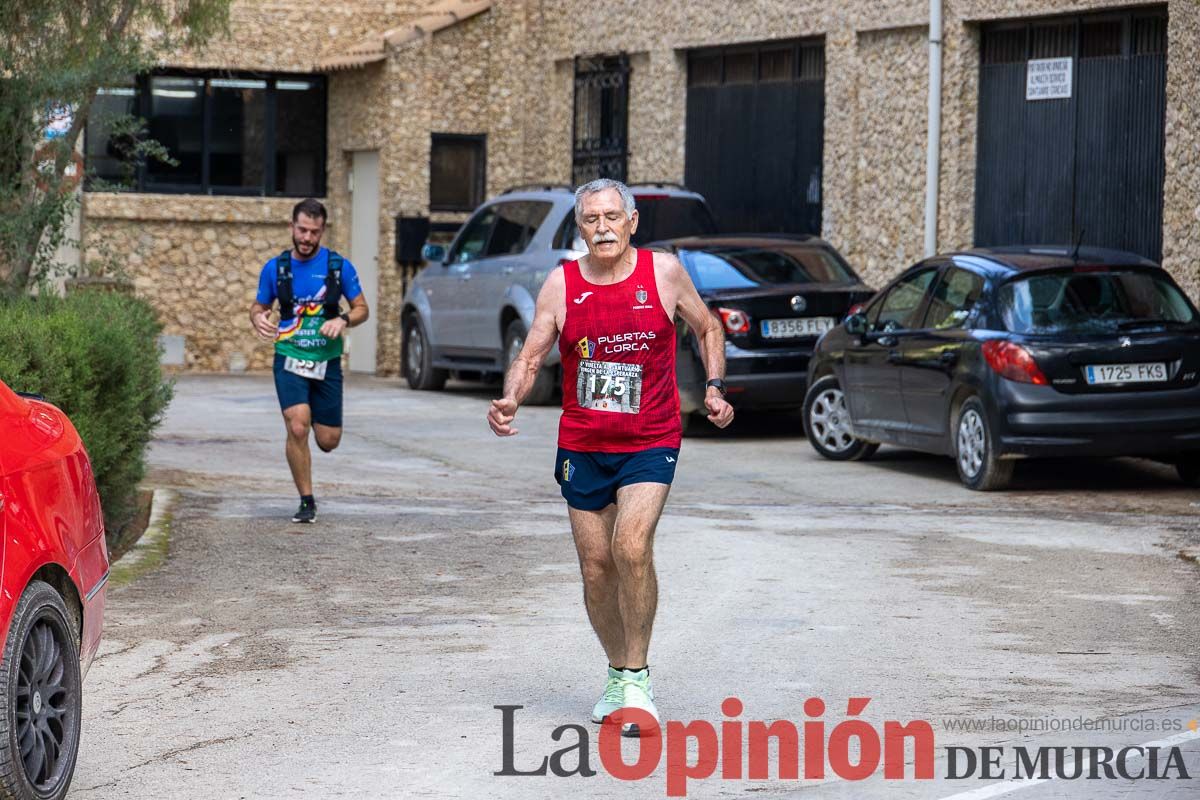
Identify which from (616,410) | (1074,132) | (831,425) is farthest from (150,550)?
(1074,132)

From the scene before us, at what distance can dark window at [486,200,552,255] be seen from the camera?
21609 mm

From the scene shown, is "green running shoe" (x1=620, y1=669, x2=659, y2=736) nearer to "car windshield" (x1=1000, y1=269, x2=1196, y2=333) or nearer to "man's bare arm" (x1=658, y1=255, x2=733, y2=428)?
"man's bare arm" (x1=658, y1=255, x2=733, y2=428)

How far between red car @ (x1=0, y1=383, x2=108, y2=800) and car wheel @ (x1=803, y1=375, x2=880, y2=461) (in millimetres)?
10320

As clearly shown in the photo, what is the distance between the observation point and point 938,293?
48.8 ft

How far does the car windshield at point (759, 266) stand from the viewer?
17.7 m

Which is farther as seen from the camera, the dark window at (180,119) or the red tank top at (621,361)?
the dark window at (180,119)

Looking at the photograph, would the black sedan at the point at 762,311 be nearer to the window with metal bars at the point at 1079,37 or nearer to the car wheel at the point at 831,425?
the car wheel at the point at 831,425

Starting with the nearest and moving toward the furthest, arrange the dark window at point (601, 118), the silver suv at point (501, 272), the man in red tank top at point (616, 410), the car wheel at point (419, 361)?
the man in red tank top at point (616, 410) → the silver suv at point (501, 272) → the car wheel at point (419, 361) → the dark window at point (601, 118)

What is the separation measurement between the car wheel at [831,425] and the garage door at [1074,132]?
3.59 m

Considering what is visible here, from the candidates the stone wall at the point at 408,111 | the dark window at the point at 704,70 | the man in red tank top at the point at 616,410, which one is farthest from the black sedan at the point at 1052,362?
the dark window at the point at 704,70

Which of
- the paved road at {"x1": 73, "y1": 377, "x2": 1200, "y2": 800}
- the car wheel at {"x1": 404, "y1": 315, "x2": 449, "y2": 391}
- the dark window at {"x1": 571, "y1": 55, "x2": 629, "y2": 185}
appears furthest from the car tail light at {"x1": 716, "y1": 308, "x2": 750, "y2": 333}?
the dark window at {"x1": 571, "y1": 55, "x2": 629, "y2": 185}

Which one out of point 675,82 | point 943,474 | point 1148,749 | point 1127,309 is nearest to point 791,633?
point 1148,749

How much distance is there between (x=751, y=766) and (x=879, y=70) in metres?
15.9

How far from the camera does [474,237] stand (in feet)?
75.2
